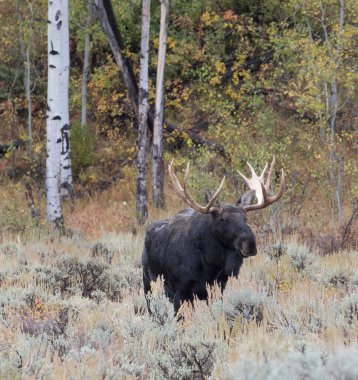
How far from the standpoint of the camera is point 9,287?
7453 millimetres

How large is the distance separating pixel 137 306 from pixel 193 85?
1306 cm

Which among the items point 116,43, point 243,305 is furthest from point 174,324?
point 116,43

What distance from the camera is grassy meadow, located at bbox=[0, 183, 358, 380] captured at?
152 inches

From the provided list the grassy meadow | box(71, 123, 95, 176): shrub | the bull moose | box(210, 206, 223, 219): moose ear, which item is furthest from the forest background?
box(210, 206, 223, 219): moose ear

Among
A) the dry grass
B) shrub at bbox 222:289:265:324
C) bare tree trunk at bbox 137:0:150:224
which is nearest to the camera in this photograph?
the dry grass

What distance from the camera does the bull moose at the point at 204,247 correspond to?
20.8 ft

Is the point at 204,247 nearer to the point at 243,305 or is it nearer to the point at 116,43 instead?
the point at 243,305

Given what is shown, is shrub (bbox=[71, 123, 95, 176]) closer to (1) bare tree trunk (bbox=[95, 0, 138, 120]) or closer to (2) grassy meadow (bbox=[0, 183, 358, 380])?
(1) bare tree trunk (bbox=[95, 0, 138, 120])

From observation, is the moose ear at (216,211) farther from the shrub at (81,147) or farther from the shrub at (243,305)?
the shrub at (81,147)

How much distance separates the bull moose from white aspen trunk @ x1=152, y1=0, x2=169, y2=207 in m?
7.84

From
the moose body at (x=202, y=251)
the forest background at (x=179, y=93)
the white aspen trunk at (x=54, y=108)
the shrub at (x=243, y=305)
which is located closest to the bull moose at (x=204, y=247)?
the moose body at (x=202, y=251)

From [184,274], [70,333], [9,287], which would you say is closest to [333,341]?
[70,333]

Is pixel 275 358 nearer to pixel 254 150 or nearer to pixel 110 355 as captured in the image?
pixel 110 355

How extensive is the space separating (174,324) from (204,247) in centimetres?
154
